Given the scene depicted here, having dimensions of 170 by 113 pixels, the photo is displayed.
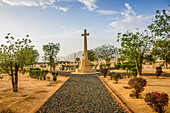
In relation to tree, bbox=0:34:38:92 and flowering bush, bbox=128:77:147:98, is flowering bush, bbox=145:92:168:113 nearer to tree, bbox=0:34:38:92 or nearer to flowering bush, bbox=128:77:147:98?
flowering bush, bbox=128:77:147:98

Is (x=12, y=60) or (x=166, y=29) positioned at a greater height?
(x=166, y=29)

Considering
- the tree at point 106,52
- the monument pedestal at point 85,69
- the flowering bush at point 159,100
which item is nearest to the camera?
the flowering bush at point 159,100

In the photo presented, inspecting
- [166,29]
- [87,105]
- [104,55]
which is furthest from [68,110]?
[104,55]

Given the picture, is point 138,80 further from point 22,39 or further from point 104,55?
point 104,55

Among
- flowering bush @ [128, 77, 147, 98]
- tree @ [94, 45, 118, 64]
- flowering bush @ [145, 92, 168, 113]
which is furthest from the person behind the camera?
tree @ [94, 45, 118, 64]

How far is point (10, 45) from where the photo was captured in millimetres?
11859

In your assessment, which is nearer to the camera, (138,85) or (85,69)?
(138,85)

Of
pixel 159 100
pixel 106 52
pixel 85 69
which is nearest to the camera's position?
pixel 159 100

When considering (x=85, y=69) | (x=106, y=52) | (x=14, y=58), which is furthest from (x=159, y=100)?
(x=106, y=52)

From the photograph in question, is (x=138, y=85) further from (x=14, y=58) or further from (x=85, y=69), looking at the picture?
(x=85, y=69)

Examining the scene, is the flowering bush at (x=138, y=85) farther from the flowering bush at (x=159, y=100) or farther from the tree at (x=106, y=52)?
the tree at (x=106, y=52)

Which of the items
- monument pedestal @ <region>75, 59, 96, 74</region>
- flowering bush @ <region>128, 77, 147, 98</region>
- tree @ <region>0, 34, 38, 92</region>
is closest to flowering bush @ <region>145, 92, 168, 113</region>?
flowering bush @ <region>128, 77, 147, 98</region>

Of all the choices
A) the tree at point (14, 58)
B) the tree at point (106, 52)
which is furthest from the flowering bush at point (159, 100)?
the tree at point (106, 52)

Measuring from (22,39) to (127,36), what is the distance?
526 inches
